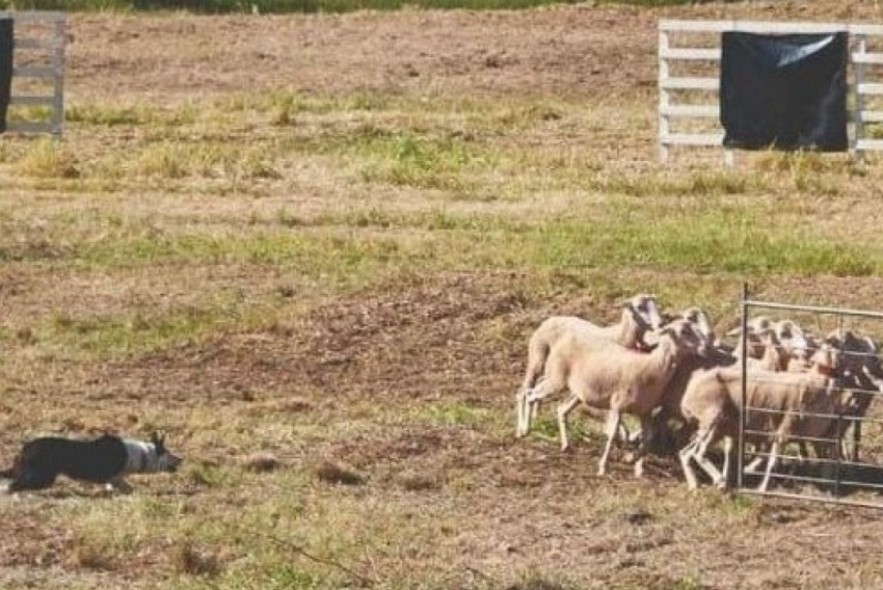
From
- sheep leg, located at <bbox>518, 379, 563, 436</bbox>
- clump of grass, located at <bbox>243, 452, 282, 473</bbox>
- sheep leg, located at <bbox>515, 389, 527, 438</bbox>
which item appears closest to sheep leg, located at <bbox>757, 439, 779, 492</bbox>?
sheep leg, located at <bbox>518, 379, 563, 436</bbox>

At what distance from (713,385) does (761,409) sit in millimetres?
261

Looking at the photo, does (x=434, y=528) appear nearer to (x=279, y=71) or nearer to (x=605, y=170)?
(x=605, y=170)

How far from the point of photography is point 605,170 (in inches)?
1120

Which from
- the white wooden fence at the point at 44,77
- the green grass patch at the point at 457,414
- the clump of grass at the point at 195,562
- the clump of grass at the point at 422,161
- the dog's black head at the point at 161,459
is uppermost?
the white wooden fence at the point at 44,77

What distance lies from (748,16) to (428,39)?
15.8 ft

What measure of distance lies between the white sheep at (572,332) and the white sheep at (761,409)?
2.08 feet

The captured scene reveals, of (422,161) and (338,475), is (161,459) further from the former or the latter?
(422,161)

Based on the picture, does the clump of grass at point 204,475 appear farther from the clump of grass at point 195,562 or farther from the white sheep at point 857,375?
the white sheep at point 857,375

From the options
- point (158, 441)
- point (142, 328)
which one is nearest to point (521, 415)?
point (158, 441)

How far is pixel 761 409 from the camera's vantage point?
14273 millimetres

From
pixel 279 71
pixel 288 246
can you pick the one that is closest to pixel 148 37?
pixel 279 71

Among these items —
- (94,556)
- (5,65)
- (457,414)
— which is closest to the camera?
(94,556)

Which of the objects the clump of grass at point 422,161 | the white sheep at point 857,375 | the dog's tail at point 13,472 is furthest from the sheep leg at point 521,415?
the clump of grass at point 422,161

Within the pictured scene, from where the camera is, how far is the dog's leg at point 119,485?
558 inches
